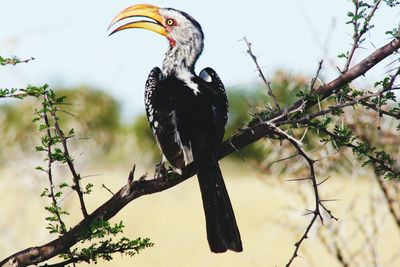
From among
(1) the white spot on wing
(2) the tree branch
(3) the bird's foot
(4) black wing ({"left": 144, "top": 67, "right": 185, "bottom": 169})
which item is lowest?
(2) the tree branch

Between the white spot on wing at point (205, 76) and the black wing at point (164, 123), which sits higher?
the white spot on wing at point (205, 76)

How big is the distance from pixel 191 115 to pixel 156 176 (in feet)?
1.44

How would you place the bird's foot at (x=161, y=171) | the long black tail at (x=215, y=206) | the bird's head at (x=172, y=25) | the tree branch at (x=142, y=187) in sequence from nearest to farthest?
1. the tree branch at (x=142, y=187)
2. the bird's foot at (x=161, y=171)
3. the long black tail at (x=215, y=206)
4. the bird's head at (x=172, y=25)

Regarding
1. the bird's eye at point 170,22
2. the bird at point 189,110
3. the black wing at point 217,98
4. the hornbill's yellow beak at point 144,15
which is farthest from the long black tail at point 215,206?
the bird's eye at point 170,22

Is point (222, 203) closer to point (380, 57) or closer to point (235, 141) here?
point (235, 141)

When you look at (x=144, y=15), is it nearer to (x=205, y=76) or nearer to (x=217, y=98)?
(x=205, y=76)

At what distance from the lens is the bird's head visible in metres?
4.50

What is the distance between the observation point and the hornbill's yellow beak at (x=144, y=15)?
4.22 meters

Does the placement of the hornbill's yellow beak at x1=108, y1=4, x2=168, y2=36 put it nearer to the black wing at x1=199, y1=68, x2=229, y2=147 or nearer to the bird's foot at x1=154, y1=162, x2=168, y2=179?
the black wing at x1=199, y1=68, x2=229, y2=147

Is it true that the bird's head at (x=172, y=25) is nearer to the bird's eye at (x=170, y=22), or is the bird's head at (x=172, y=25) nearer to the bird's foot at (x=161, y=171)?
the bird's eye at (x=170, y=22)

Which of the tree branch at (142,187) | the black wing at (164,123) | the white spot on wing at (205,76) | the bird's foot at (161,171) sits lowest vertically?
the tree branch at (142,187)

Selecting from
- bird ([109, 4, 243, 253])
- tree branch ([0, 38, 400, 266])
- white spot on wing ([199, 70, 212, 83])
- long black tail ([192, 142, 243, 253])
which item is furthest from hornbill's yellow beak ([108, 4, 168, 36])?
tree branch ([0, 38, 400, 266])

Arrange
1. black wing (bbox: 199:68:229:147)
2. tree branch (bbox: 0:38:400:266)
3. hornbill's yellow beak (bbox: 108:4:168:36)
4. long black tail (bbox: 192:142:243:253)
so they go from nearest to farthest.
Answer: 1. tree branch (bbox: 0:38:400:266)
2. long black tail (bbox: 192:142:243:253)
3. black wing (bbox: 199:68:229:147)
4. hornbill's yellow beak (bbox: 108:4:168:36)

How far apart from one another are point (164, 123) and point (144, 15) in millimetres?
897
